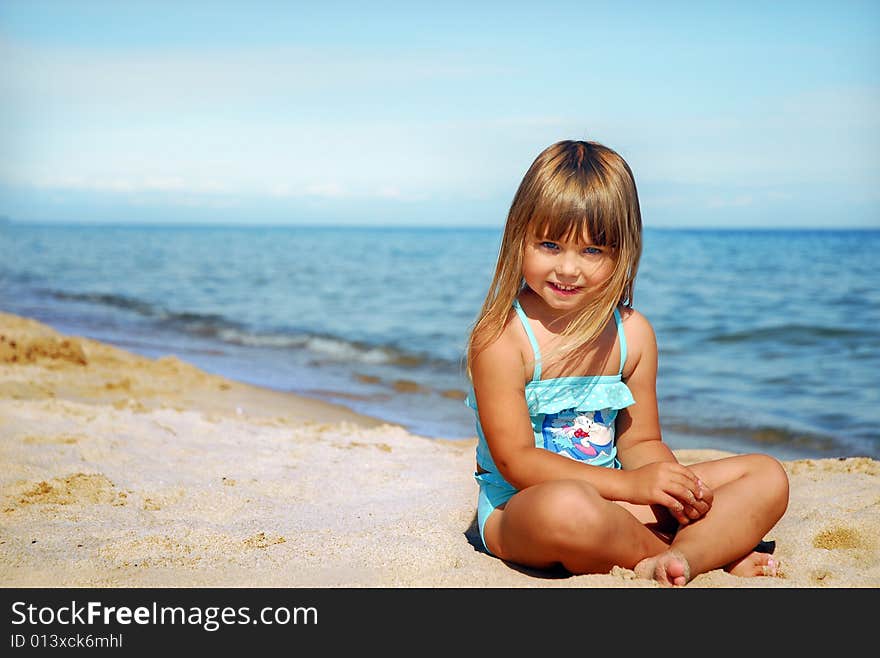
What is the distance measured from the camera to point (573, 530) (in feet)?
7.76

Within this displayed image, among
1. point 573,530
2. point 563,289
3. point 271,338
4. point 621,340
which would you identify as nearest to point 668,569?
point 573,530

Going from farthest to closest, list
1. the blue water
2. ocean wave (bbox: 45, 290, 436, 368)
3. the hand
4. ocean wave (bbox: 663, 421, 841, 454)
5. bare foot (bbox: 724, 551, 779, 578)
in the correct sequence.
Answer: ocean wave (bbox: 45, 290, 436, 368)
the blue water
ocean wave (bbox: 663, 421, 841, 454)
bare foot (bbox: 724, 551, 779, 578)
the hand

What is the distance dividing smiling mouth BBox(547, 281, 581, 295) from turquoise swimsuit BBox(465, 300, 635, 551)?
0.15 m

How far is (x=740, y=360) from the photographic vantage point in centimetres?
873

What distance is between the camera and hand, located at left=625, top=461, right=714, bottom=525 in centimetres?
246

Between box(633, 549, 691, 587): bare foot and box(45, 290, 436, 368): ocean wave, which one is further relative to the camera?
box(45, 290, 436, 368): ocean wave

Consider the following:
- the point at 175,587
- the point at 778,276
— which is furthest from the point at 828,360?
the point at 778,276

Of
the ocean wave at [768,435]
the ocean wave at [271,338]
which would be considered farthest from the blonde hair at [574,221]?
the ocean wave at [271,338]

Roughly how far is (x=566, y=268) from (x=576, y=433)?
586 millimetres

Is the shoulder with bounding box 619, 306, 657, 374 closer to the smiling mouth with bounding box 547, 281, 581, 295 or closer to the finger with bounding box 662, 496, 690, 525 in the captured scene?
the smiling mouth with bounding box 547, 281, 581, 295

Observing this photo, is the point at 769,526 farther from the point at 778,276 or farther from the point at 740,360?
the point at 778,276

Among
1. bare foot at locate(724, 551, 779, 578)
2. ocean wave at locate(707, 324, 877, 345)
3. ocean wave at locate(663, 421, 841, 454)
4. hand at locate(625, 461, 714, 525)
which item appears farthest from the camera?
ocean wave at locate(707, 324, 877, 345)

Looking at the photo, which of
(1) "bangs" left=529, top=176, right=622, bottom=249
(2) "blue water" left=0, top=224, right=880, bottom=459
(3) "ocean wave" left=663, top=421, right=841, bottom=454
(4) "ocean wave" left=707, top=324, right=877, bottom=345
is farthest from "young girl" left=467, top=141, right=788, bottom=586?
(4) "ocean wave" left=707, top=324, right=877, bottom=345
